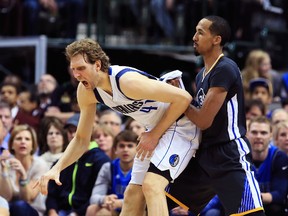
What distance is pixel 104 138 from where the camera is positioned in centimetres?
1005

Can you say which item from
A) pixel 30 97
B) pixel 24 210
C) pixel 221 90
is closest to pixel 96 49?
pixel 221 90

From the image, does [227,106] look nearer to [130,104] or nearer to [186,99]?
[186,99]

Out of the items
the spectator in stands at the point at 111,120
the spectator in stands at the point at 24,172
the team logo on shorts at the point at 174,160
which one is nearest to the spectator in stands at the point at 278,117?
the spectator in stands at the point at 111,120

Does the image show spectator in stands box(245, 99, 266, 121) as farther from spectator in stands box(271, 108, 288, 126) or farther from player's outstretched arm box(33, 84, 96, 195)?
player's outstretched arm box(33, 84, 96, 195)

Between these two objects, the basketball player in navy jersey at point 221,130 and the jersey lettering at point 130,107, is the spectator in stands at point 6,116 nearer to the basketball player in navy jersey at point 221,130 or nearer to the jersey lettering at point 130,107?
the jersey lettering at point 130,107

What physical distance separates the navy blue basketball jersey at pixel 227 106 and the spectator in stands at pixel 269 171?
76.6 inches

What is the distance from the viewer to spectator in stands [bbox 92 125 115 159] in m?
10.1

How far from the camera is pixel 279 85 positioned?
1263 cm

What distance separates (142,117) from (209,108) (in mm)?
558

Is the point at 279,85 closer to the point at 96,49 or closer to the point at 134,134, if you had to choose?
the point at 134,134

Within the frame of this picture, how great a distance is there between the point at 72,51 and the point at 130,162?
9.22ft

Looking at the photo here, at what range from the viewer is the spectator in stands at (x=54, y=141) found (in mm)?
9945

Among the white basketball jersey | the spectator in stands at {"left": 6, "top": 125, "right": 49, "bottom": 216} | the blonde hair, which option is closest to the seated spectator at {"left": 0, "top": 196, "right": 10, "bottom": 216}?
the spectator in stands at {"left": 6, "top": 125, "right": 49, "bottom": 216}

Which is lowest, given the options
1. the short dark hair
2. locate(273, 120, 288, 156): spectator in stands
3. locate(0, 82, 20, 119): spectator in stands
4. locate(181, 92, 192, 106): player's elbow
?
locate(0, 82, 20, 119): spectator in stands
